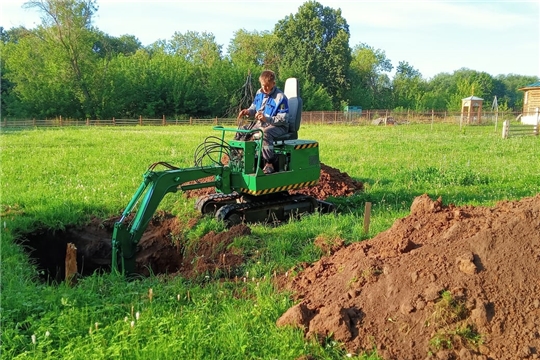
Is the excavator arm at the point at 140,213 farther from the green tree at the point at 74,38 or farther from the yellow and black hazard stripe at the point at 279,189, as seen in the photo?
the green tree at the point at 74,38

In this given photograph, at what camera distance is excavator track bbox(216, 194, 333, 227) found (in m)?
7.48

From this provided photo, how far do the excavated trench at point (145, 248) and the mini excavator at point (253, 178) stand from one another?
49 centimetres

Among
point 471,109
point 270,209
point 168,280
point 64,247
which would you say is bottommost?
point 64,247

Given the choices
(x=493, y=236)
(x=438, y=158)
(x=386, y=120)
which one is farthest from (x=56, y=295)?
(x=386, y=120)

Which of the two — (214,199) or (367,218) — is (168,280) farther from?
(214,199)

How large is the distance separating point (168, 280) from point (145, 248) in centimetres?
206

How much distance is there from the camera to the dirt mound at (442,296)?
3596mm

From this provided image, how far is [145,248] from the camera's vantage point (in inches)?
282

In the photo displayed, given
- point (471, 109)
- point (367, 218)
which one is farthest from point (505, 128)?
point (471, 109)

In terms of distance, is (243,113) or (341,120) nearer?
(243,113)

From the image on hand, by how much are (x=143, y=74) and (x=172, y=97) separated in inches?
171

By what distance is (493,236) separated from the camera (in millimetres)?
4219

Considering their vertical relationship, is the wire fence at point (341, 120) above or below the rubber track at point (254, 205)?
above

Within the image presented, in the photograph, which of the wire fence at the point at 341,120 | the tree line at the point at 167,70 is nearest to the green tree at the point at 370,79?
the tree line at the point at 167,70
